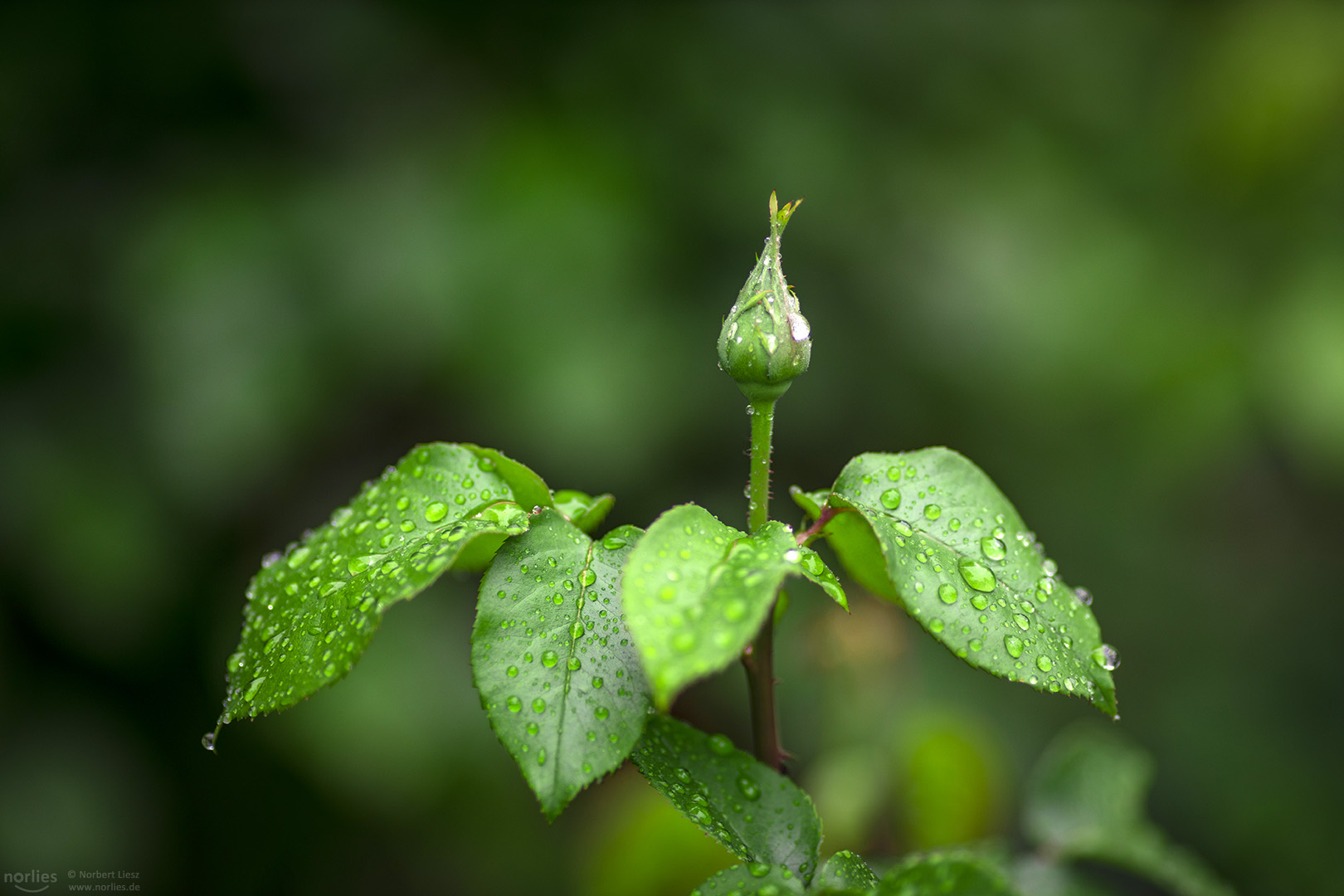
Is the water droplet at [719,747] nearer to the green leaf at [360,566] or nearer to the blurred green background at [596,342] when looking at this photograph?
the green leaf at [360,566]

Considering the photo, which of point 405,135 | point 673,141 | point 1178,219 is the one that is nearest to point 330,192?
point 405,135

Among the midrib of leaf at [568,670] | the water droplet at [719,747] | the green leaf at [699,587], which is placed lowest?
the water droplet at [719,747]

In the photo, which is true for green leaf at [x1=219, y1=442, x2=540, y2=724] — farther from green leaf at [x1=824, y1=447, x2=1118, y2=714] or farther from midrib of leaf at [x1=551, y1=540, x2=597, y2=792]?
green leaf at [x1=824, y1=447, x2=1118, y2=714]

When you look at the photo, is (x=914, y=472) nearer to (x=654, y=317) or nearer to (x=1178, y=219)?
(x=654, y=317)

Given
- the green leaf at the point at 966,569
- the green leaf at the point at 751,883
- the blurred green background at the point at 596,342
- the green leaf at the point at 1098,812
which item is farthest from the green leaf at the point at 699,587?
the blurred green background at the point at 596,342

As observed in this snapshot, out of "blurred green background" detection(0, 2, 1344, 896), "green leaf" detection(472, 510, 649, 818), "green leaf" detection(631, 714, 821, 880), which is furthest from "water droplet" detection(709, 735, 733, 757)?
"blurred green background" detection(0, 2, 1344, 896)

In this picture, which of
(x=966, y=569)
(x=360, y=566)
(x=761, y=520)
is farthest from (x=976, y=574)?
(x=360, y=566)
